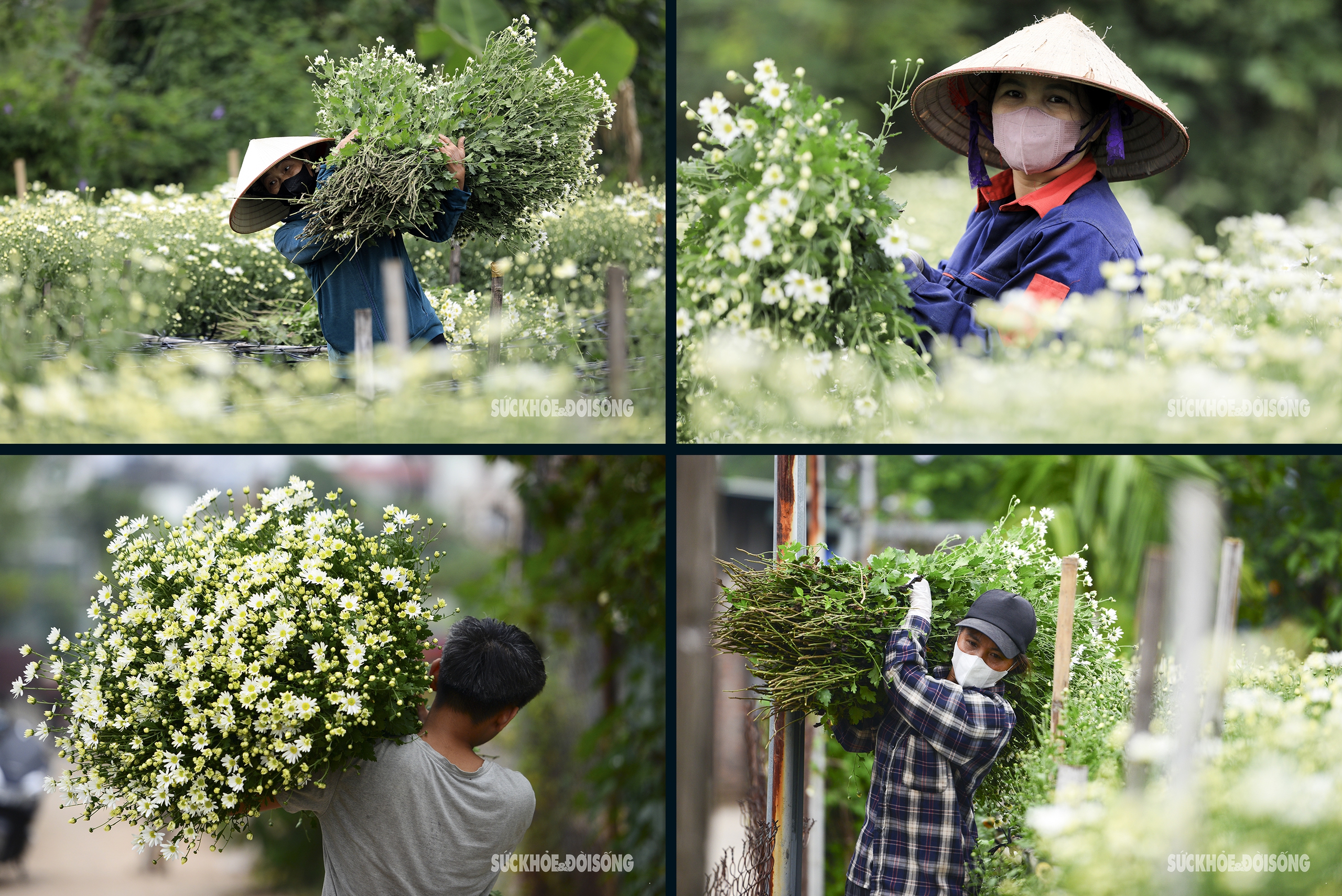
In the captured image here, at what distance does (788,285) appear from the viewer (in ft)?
7.21

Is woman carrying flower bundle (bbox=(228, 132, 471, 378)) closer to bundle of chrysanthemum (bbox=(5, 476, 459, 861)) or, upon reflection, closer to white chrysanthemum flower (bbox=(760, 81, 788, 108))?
bundle of chrysanthemum (bbox=(5, 476, 459, 861))

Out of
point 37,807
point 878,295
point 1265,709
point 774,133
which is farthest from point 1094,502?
point 37,807

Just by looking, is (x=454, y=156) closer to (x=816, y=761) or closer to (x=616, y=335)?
(x=616, y=335)

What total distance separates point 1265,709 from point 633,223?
1777 mm

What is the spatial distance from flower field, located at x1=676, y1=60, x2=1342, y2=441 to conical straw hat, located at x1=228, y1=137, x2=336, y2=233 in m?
0.82

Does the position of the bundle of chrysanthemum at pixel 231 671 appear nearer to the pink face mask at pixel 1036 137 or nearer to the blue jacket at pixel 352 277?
the blue jacket at pixel 352 277

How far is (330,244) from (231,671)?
2.95ft

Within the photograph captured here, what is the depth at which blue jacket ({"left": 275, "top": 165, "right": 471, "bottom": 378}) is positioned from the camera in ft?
7.45

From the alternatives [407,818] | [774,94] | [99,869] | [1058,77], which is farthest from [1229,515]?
[99,869]

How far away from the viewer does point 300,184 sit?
2.28 meters

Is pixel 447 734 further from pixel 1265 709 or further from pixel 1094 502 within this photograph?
pixel 1265 709

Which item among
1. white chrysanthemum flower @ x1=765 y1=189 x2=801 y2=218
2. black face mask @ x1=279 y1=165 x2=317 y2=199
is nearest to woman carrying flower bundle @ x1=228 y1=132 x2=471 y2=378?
black face mask @ x1=279 y1=165 x2=317 y2=199

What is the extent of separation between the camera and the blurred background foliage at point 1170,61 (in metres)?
2.82

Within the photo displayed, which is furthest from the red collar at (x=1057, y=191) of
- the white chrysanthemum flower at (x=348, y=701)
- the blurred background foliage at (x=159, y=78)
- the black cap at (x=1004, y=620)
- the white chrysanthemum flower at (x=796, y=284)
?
the white chrysanthemum flower at (x=348, y=701)
